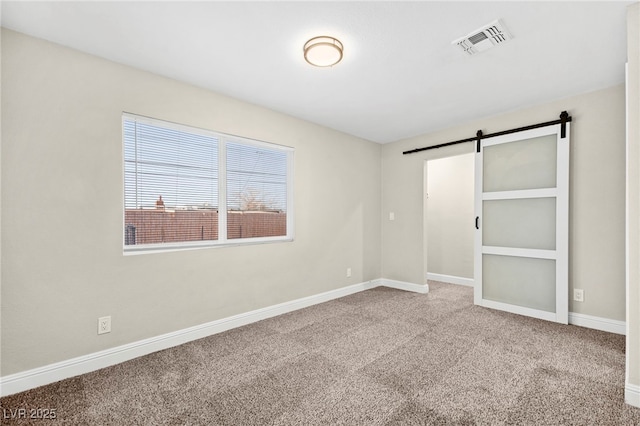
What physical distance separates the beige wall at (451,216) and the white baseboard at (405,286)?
995 millimetres

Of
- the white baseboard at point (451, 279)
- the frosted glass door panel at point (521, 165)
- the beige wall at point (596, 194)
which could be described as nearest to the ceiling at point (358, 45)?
the beige wall at point (596, 194)

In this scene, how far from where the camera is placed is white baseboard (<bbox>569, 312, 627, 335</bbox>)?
2.92 meters

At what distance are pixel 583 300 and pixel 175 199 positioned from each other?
4417 millimetres

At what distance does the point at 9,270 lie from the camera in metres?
1.98

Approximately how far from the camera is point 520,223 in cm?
357

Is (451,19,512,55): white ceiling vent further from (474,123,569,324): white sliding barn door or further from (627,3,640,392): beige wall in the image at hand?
(474,123,569,324): white sliding barn door

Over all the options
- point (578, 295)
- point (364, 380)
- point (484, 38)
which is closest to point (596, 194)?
point (578, 295)

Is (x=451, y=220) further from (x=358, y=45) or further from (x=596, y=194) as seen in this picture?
(x=358, y=45)

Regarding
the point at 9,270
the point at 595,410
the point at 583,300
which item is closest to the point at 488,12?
the point at 595,410

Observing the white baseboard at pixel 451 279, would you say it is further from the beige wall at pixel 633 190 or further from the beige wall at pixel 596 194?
the beige wall at pixel 633 190

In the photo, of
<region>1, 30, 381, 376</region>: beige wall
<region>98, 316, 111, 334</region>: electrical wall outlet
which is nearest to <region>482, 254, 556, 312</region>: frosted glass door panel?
<region>1, 30, 381, 376</region>: beige wall

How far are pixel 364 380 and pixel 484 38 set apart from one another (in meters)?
2.67

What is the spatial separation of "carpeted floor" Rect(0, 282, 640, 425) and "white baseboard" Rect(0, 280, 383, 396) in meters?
0.07

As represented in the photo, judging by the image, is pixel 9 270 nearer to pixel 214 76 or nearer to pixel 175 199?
pixel 175 199
